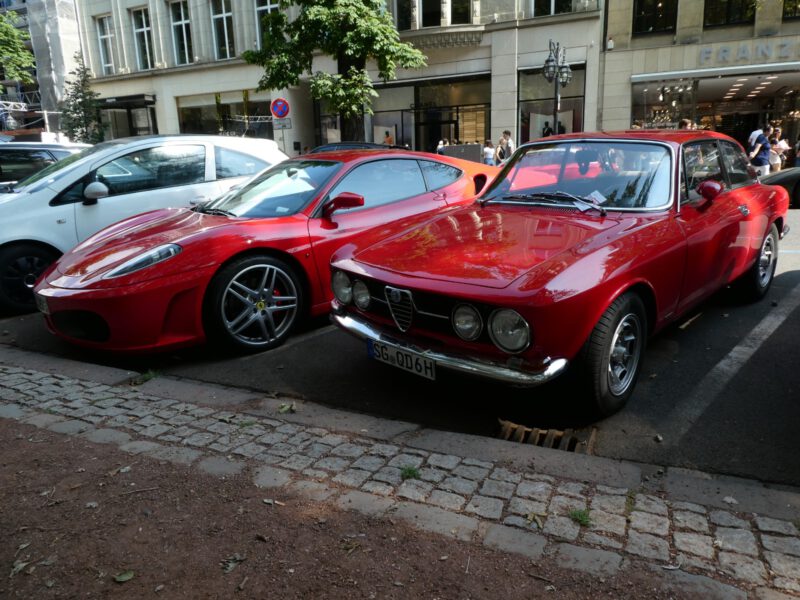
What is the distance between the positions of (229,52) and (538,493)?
2848 centimetres

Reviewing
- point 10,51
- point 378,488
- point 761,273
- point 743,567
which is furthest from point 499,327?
point 10,51

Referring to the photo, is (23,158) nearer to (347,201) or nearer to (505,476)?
(347,201)

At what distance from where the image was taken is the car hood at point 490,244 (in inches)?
126

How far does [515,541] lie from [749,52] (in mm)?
21380

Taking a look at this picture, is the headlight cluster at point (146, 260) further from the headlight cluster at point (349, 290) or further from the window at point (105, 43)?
the window at point (105, 43)

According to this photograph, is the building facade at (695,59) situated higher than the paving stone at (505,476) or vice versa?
the building facade at (695,59)

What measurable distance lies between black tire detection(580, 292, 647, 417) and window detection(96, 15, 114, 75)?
3367 centimetres

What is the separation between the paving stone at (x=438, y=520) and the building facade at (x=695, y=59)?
66.7 ft

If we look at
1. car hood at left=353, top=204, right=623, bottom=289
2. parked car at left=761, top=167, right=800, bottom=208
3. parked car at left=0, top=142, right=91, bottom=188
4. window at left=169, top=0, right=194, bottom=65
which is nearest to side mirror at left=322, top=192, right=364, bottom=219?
car hood at left=353, top=204, right=623, bottom=289

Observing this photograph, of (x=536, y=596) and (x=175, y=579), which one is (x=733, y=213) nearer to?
(x=536, y=596)

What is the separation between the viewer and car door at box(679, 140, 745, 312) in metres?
4.03

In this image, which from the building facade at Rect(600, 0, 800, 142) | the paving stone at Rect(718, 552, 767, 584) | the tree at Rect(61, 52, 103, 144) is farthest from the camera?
the tree at Rect(61, 52, 103, 144)

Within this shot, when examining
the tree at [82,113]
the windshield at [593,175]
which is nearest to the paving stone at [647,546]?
the windshield at [593,175]

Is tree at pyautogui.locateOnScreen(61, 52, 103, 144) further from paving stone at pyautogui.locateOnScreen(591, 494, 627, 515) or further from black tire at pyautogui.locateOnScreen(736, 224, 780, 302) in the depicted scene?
paving stone at pyautogui.locateOnScreen(591, 494, 627, 515)
